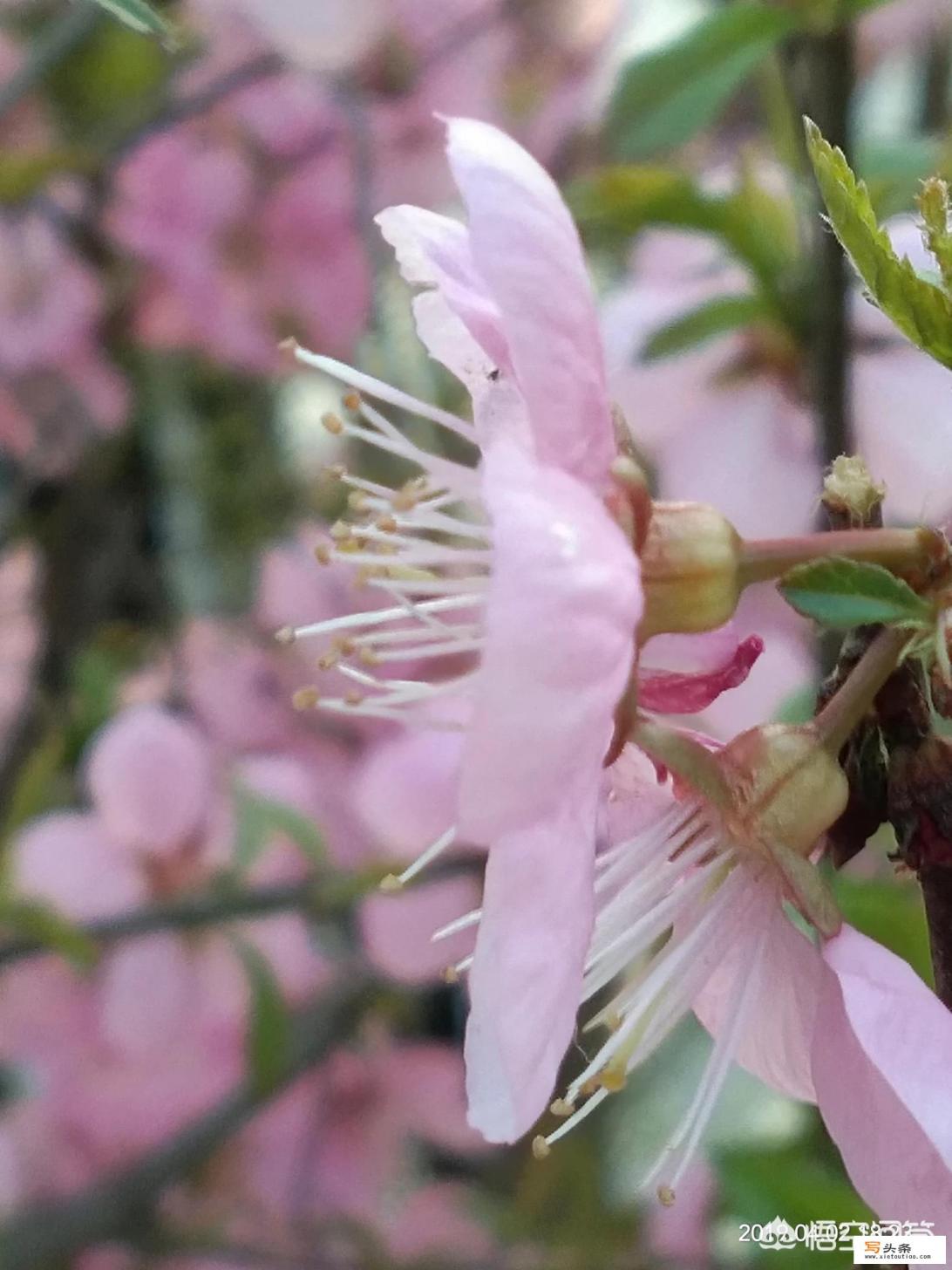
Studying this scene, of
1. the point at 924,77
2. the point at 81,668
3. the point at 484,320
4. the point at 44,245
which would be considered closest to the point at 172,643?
the point at 81,668

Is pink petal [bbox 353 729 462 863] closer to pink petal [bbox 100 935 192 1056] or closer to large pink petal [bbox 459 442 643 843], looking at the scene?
pink petal [bbox 100 935 192 1056]

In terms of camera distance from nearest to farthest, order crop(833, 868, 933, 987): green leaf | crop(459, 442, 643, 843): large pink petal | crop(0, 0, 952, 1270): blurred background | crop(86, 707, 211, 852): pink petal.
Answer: crop(459, 442, 643, 843): large pink petal
crop(833, 868, 933, 987): green leaf
crop(0, 0, 952, 1270): blurred background
crop(86, 707, 211, 852): pink petal

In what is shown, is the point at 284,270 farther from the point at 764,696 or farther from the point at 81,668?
the point at 764,696

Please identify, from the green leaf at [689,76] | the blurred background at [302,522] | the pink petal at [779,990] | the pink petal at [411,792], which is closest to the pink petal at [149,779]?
the blurred background at [302,522]

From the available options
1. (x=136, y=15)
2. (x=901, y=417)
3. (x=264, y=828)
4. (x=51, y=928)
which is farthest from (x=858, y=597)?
(x=264, y=828)

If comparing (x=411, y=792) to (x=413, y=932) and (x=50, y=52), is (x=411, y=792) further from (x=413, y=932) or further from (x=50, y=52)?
(x=50, y=52)

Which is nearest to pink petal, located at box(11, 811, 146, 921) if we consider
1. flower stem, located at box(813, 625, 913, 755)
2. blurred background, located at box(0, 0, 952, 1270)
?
blurred background, located at box(0, 0, 952, 1270)
